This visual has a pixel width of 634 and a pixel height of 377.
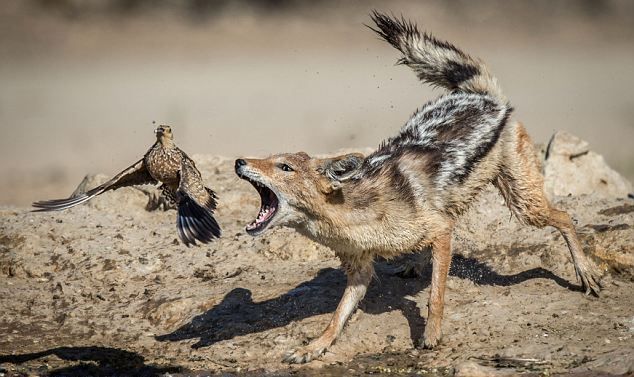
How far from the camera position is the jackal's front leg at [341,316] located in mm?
9234

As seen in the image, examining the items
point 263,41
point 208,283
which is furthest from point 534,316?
point 263,41

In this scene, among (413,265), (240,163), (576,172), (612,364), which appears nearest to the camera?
(612,364)

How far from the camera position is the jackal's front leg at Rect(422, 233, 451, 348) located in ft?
30.4

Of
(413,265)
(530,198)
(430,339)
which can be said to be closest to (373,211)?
(430,339)

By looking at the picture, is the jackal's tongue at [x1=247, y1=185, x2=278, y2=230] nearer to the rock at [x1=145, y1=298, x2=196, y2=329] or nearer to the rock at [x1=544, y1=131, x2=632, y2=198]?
the rock at [x1=145, y1=298, x2=196, y2=329]

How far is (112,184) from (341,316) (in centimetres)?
255

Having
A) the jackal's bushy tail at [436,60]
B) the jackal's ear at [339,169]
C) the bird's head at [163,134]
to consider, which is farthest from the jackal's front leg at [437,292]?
the bird's head at [163,134]

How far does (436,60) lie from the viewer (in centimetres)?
1077

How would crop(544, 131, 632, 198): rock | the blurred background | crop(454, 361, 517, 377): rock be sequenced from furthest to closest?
1. the blurred background
2. crop(544, 131, 632, 198): rock
3. crop(454, 361, 517, 377): rock

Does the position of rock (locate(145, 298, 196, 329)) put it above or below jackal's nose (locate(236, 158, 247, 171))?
below

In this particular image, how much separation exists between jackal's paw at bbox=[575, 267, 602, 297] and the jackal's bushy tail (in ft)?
6.07

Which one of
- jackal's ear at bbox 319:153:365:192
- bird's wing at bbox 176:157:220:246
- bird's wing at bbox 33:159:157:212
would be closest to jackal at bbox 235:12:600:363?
jackal's ear at bbox 319:153:365:192

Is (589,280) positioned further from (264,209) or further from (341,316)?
(264,209)

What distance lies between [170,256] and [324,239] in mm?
2775
